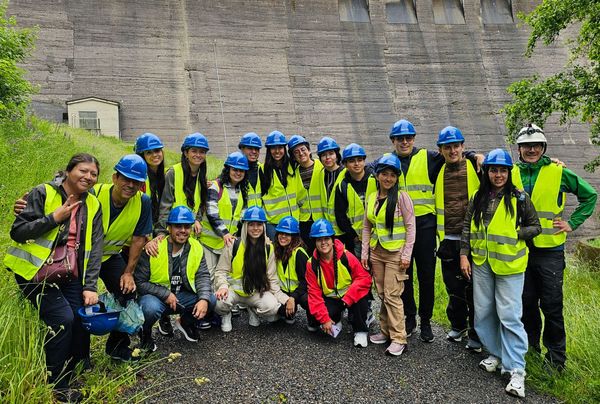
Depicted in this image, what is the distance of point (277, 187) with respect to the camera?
4070 mm

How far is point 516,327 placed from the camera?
2.86m

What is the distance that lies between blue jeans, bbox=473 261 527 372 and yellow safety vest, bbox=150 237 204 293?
6.54 feet

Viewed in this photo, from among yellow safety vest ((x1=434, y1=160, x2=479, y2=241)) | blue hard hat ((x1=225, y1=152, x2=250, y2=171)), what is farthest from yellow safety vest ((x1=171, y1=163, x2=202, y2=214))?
yellow safety vest ((x1=434, y1=160, x2=479, y2=241))

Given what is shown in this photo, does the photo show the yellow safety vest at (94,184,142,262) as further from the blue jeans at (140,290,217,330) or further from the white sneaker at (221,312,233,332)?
→ the white sneaker at (221,312,233,332)

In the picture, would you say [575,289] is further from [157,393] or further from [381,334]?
[157,393]

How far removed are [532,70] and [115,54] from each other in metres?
18.8

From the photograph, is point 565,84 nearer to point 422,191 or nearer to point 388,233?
point 422,191

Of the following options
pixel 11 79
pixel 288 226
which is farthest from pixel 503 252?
pixel 11 79

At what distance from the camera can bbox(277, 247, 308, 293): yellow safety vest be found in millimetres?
3684

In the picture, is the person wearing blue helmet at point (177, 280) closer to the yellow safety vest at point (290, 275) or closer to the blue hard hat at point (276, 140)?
the yellow safety vest at point (290, 275)

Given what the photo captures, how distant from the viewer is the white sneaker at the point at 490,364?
307 cm

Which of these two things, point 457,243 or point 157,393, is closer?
point 157,393

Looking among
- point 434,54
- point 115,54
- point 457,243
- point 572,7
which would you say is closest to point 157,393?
point 457,243

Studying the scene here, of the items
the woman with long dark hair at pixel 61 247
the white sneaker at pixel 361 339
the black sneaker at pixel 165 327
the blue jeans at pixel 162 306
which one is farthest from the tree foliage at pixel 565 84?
the woman with long dark hair at pixel 61 247
